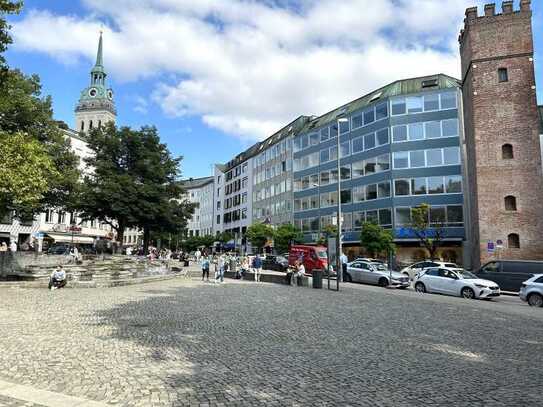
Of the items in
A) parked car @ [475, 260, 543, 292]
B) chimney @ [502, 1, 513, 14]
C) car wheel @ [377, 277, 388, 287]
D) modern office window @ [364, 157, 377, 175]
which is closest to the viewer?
parked car @ [475, 260, 543, 292]

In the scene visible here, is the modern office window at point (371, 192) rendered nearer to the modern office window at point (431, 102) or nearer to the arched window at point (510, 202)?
the modern office window at point (431, 102)

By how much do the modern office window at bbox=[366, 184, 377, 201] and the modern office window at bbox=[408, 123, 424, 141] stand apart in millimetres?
6767

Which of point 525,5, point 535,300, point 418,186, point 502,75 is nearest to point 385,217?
point 418,186

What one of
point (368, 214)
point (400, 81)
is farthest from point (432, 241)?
point (400, 81)

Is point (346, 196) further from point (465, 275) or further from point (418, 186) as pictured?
point (465, 275)

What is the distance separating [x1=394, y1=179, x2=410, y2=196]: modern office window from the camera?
46.2 m

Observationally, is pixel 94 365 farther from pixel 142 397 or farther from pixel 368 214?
pixel 368 214

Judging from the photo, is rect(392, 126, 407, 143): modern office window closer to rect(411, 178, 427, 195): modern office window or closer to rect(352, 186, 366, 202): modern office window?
rect(411, 178, 427, 195): modern office window

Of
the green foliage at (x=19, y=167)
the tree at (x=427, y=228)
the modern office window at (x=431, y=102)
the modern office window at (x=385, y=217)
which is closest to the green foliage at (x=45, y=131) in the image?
the green foliage at (x=19, y=167)

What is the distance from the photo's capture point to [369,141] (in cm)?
5069

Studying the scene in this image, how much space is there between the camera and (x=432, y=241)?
41250mm

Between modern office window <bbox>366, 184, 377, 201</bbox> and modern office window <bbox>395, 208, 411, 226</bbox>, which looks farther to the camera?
Result: modern office window <bbox>366, 184, 377, 201</bbox>

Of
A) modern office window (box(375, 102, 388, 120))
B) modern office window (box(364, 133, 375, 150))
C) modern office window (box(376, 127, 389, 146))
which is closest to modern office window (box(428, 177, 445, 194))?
modern office window (box(376, 127, 389, 146))

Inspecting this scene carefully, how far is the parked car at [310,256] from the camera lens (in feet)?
112
